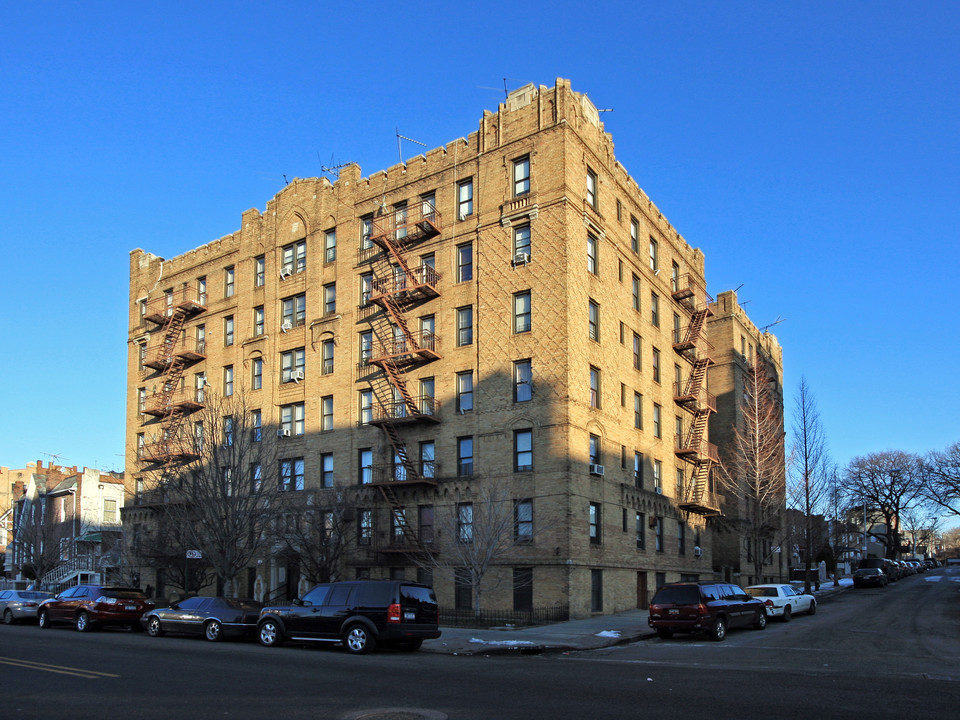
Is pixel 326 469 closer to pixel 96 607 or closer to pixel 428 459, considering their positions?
pixel 428 459

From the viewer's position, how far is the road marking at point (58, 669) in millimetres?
14602

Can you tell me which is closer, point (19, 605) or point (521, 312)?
point (19, 605)

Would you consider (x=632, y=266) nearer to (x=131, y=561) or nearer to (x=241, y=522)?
(x=241, y=522)

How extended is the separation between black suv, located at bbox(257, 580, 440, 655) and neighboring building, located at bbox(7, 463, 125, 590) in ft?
110

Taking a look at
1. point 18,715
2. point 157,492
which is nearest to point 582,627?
point 18,715

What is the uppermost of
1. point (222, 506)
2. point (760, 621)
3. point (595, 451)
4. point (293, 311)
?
point (293, 311)

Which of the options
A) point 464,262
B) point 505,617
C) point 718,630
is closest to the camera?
point 718,630

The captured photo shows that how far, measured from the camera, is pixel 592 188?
37.8 meters

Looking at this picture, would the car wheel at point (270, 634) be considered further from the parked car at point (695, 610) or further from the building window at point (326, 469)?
the building window at point (326, 469)

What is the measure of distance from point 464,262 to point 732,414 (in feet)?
74.2

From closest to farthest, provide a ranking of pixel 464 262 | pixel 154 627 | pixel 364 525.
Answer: pixel 154 627, pixel 464 262, pixel 364 525

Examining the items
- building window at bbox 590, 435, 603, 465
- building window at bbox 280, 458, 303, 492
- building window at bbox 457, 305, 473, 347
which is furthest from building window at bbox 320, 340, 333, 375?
building window at bbox 590, 435, 603, 465

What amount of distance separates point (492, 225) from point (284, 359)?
46.5 feet


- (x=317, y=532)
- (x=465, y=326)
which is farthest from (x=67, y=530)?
(x=465, y=326)
